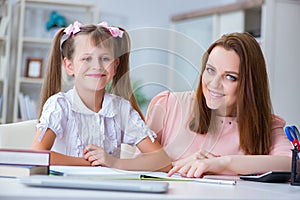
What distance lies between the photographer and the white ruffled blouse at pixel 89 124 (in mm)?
1185

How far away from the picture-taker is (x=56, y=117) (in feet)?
4.13

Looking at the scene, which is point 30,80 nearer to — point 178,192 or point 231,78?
point 231,78

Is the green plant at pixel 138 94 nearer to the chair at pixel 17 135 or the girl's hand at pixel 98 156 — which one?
the girl's hand at pixel 98 156

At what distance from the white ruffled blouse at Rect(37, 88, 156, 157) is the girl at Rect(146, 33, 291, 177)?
0.06 meters

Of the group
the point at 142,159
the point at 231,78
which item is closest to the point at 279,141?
the point at 231,78

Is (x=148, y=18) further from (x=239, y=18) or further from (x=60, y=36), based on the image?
(x=60, y=36)

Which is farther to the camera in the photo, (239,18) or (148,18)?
(148,18)

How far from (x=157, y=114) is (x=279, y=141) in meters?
0.33

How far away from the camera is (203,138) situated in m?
1.28

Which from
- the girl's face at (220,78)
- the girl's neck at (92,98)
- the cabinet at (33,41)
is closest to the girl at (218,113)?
the girl's face at (220,78)

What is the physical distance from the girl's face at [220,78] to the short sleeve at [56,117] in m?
0.31

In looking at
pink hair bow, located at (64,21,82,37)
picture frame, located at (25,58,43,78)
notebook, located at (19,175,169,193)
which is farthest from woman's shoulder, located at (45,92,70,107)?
picture frame, located at (25,58,43,78)

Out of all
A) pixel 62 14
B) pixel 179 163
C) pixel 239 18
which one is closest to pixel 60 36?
pixel 179 163

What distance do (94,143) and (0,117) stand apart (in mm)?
3499
